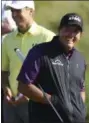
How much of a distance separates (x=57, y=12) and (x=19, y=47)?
8.86 ft

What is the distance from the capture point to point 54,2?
7.38 metres

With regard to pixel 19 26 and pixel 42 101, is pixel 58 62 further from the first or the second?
pixel 19 26

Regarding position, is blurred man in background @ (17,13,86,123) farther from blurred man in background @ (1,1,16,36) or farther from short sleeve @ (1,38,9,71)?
blurred man in background @ (1,1,16,36)

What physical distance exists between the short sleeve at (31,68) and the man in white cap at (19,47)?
2.39ft

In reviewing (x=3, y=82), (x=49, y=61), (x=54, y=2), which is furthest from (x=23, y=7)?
(x=54, y=2)

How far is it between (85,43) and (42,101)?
3.09m

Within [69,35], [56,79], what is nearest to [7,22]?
[69,35]

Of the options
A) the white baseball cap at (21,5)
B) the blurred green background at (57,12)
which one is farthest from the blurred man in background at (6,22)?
the blurred green background at (57,12)

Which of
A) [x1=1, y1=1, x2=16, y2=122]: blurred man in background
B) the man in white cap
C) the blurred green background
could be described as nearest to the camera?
the man in white cap

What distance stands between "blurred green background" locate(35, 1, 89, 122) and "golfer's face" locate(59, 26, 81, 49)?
258 centimetres

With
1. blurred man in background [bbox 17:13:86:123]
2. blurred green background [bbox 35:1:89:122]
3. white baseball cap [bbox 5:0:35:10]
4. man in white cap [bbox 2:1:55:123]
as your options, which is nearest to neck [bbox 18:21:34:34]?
man in white cap [bbox 2:1:55:123]

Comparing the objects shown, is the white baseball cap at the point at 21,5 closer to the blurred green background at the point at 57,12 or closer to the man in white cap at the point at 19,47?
the man in white cap at the point at 19,47

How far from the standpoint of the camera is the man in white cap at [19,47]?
15.2ft

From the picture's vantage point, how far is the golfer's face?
3903 millimetres
